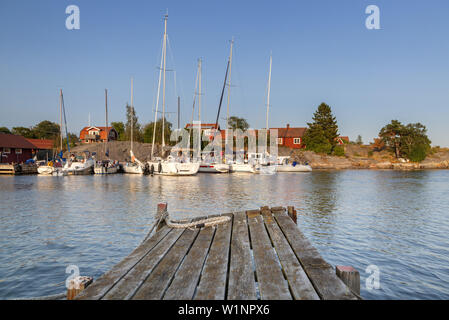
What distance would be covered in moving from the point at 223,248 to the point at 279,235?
1.54 meters

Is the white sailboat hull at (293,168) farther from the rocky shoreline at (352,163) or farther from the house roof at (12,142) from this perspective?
the house roof at (12,142)

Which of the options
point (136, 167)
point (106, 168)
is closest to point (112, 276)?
point (136, 167)

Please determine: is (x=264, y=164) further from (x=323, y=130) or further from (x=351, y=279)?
(x=351, y=279)

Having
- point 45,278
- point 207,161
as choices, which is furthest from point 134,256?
point 207,161

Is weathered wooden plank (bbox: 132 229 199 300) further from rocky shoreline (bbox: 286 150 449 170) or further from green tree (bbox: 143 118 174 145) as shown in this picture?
rocky shoreline (bbox: 286 150 449 170)

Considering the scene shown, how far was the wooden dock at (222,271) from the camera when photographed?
4.13 meters

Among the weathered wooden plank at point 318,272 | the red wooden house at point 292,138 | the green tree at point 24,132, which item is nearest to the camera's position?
the weathered wooden plank at point 318,272

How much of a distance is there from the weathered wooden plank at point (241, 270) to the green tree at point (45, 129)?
119199mm

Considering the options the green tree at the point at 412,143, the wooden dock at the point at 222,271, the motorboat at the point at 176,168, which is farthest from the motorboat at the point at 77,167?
the green tree at the point at 412,143

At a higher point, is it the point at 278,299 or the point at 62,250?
the point at 278,299

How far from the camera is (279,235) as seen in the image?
7.31 metres

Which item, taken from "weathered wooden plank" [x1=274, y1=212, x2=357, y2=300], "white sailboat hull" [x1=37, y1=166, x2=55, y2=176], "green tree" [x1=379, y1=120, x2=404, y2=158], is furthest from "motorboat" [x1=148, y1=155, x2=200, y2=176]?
"green tree" [x1=379, y1=120, x2=404, y2=158]

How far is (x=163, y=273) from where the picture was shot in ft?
16.0
